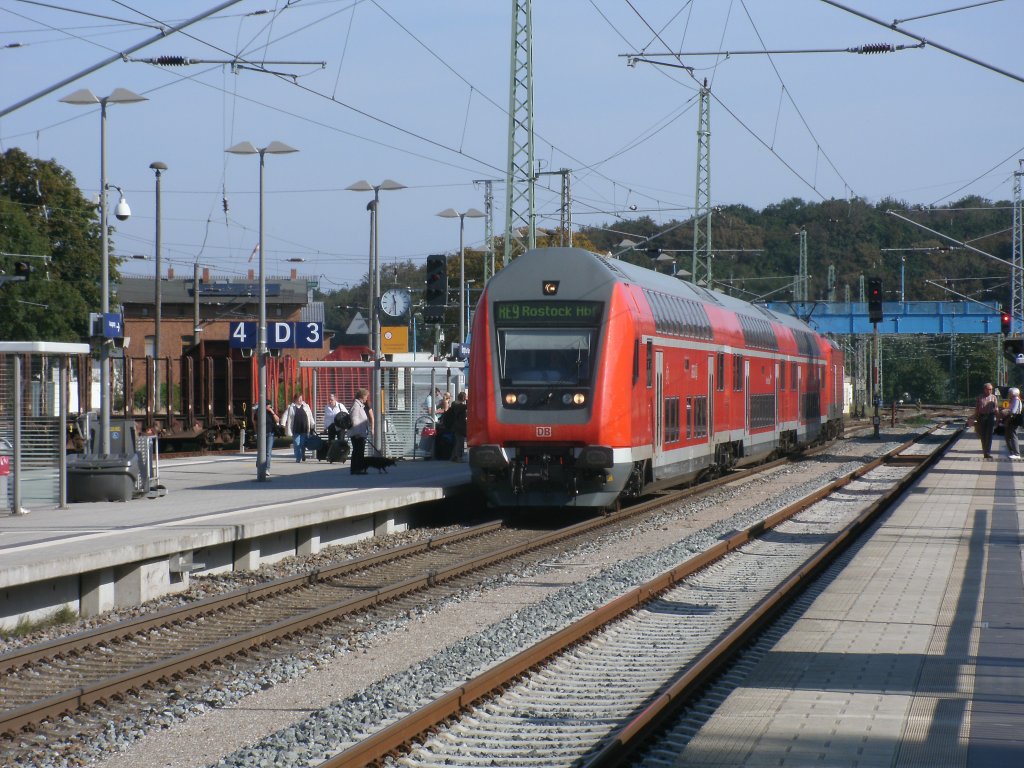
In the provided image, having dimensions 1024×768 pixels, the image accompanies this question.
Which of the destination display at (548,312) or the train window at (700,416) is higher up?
the destination display at (548,312)

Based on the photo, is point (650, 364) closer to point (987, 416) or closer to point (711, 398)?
point (711, 398)

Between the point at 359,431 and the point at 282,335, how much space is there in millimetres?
2451

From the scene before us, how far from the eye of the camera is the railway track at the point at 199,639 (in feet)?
27.8

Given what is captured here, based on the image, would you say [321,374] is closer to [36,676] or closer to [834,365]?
[834,365]

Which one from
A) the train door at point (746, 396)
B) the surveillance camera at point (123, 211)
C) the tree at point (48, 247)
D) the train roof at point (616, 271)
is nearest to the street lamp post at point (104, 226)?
the surveillance camera at point (123, 211)

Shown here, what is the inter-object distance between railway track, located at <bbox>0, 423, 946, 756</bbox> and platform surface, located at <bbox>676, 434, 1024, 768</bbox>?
382 centimetres

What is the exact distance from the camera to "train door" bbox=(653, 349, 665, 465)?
66.0ft

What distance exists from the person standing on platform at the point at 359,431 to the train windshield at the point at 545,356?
19.2ft

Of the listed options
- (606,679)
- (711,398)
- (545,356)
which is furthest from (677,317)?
(606,679)

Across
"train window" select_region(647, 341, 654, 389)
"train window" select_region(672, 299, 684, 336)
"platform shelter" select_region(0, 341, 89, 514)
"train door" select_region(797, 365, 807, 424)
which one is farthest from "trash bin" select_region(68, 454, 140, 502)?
"train door" select_region(797, 365, 807, 424)

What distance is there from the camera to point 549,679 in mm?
9398

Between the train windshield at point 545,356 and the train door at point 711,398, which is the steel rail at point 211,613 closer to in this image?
the train windshield at point 545,356

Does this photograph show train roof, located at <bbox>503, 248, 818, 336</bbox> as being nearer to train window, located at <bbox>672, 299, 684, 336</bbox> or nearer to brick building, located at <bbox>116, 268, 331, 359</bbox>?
train window, located at <bbox>672, 299, 684, 336</bbox>

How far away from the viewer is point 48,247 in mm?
53469
